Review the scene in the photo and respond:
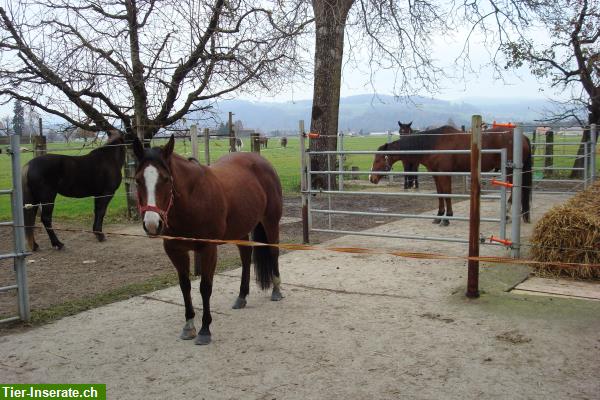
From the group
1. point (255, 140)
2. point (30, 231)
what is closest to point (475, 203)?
point (30, 231)

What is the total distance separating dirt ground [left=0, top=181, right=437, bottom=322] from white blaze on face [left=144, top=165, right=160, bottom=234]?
200cm

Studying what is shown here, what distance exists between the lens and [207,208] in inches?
150

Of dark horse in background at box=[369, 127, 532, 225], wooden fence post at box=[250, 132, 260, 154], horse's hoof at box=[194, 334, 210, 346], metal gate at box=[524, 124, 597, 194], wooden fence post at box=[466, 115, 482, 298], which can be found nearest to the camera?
horse's hoof at box=[194, 334, 210, 346]

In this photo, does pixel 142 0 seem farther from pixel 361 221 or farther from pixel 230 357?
pixel 230 357

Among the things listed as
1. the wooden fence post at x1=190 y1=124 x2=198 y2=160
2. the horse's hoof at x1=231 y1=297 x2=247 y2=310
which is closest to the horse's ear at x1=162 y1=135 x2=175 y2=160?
the horse's hoof at x1=231 y1=297 x2=247 y2=310

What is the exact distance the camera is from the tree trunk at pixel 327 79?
11781 millimetres

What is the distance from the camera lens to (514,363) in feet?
10.6

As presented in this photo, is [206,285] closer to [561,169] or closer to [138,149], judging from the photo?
[138,149]

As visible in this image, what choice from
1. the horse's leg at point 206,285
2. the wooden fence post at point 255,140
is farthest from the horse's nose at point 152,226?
the wooden fence post at point 255,140

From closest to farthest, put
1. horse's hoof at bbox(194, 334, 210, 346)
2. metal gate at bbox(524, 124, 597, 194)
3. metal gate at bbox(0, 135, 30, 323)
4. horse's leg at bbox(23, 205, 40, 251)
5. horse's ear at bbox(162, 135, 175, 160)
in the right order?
horse's ear at bbox(162, 135, 175, 160)
horse's hoof at bbox(194, 334, 210, 346)
metal gate at bbox(0, 135, 30, 323)
horse's leg at bbox(23, 205, 40, 251)
metal gate at bbox(524, 124, 597, 194)

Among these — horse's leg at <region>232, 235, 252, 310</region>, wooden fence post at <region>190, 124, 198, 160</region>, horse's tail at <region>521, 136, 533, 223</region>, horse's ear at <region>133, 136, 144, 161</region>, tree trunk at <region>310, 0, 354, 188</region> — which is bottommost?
horse's leg at <region>232, 235, 252, 310</region>

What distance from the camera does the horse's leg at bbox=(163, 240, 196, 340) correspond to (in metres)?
3.80

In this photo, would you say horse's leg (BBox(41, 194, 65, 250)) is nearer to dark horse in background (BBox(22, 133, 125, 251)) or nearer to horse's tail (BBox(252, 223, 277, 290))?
dark horse in background (BBox(22, 133, 125, 251))

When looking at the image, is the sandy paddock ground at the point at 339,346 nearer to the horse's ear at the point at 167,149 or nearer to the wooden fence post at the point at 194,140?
the horse's ear at the point at 167,149
